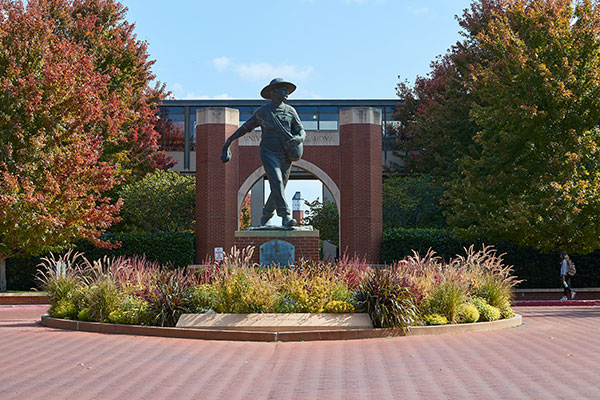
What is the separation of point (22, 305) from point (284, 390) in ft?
49.7

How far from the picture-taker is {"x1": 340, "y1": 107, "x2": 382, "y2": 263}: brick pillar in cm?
2805

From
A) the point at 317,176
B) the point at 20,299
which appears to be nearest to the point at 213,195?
the point at 317,176

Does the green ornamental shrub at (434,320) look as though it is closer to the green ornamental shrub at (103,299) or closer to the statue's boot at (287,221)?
the green ornamental shrub at (103,299)

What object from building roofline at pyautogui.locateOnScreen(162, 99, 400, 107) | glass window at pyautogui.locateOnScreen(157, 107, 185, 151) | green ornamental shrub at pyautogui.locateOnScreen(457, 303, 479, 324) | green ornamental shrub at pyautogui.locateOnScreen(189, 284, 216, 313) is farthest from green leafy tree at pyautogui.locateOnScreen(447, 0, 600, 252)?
glass window at pyautogui.locateOnScreen(157, 107, 185, 151)

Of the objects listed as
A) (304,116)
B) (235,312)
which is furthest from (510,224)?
(304,116)

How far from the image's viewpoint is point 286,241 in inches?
645

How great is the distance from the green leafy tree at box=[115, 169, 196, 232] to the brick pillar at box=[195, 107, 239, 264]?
26.3 inches

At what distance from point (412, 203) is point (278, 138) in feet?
48.7

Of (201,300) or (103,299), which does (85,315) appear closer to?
(103,299)

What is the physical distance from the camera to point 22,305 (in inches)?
775

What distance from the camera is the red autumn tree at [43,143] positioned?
19016mm

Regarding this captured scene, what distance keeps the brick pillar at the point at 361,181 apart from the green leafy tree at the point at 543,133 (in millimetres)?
6187

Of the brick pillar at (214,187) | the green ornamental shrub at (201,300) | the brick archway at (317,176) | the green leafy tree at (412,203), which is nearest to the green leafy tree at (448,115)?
the green leafy tree at (412,203)

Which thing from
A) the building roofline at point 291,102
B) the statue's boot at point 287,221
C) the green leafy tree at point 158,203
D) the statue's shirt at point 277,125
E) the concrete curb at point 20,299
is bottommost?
the concrete curb at point 20,299
